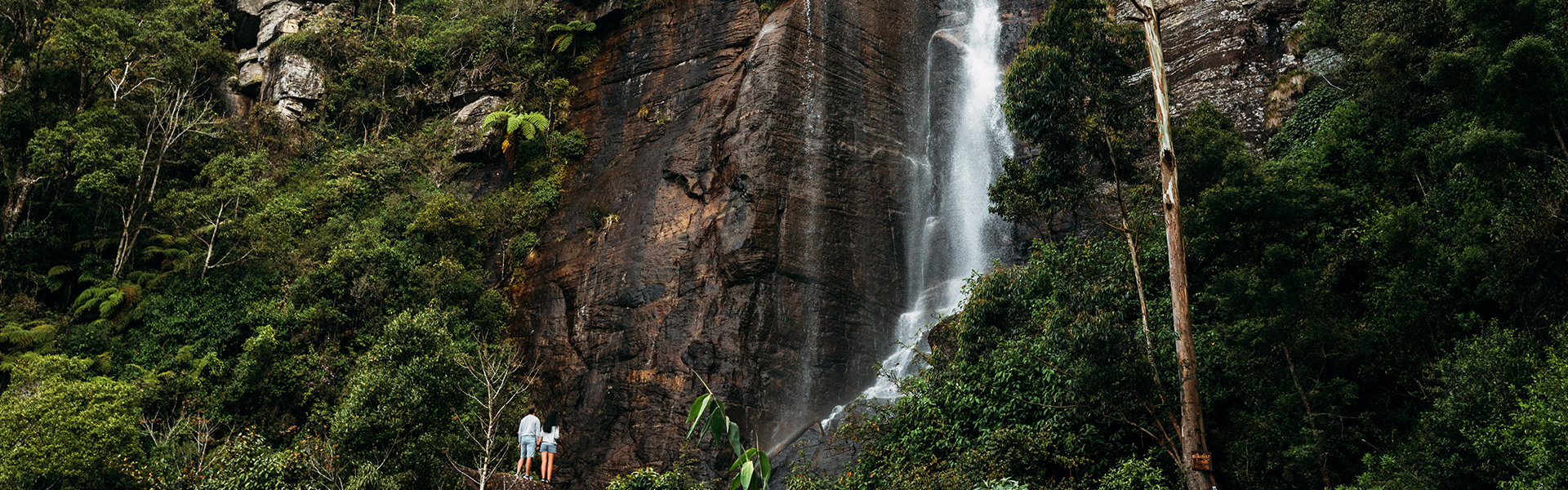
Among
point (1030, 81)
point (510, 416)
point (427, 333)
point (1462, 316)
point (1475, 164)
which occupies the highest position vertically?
point (1030, 81)

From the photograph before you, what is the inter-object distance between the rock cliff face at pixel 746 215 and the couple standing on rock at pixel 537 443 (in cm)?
445

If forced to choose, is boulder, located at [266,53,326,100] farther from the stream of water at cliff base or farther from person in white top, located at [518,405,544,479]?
person in white top, located at [518,405,544,479]

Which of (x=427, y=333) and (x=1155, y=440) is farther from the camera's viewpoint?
(x=427, y=333)

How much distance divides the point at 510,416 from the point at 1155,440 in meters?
12.9

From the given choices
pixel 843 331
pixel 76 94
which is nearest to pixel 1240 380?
pixel 843 331

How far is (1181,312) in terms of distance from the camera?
13336 mm

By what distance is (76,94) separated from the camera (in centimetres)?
2478

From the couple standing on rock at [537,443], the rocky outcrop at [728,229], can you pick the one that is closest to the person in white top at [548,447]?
the couple standing on rock at [537,443]

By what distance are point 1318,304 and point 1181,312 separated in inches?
95.3

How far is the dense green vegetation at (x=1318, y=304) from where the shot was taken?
1250 cm

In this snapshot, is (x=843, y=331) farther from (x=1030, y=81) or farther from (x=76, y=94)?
(x=76, y=94)

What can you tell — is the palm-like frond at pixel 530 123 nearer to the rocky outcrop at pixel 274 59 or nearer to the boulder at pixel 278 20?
the rocky outcrop at pixel 274 59

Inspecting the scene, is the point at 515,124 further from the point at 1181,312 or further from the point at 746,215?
the point at 1181,312

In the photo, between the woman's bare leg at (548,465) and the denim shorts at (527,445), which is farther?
the denim shorts at (527,445)
